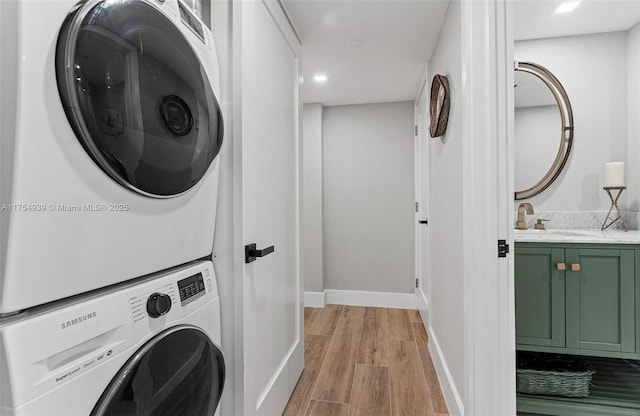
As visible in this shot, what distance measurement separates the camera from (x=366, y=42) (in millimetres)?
2135

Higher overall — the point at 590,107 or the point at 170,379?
the point at 590,107

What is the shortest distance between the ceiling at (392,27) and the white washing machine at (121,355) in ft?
5.42

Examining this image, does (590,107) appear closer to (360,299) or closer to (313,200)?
(313,200)

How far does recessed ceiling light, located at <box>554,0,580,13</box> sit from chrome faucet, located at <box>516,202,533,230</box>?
3.94 ft

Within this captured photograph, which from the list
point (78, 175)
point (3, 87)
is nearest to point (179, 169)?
point (78, 175)

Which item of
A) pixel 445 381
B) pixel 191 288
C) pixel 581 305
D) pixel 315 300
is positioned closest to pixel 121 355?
pixel 191 288

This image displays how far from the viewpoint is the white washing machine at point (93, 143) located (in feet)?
1.60

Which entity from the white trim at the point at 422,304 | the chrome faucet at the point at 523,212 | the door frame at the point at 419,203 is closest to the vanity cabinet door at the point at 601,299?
the chrome faucet at the point at 523,212

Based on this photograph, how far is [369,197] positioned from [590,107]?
1.93 m

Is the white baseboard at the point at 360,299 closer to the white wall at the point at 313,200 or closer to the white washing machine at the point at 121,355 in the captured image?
the white wall at the point at 313,200

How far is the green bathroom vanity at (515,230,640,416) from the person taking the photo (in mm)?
1566

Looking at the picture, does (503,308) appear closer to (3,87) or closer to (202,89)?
(202,89)

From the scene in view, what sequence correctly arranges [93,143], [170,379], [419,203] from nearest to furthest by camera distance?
[93,143], [170,379], [419,203]

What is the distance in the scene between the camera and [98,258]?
63cm
